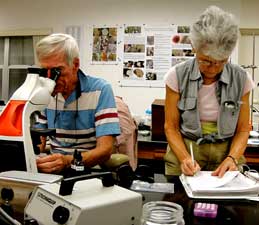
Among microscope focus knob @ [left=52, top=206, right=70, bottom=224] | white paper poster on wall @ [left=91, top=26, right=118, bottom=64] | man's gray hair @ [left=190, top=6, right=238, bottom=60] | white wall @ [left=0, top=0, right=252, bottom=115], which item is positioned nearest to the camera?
microscope focus knob @ [left=52, top=206, right=70, bottom=224]

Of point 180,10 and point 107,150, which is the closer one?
point 107,150

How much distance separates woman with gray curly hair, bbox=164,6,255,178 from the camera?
1.61 meters

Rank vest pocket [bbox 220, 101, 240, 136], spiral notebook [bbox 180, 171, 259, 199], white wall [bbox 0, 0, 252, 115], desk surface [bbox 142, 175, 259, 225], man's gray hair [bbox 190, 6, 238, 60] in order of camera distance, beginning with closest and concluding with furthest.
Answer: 1. desk surface [bbox 142, 175, 259, 225]
2. spiral notebook [bbox 180, 171, 259, 199]
3. man's gray hair [bbox 190, 6, 238, 60]
4. vest pocket [bbox 220, 101, 240, 136]
5. white wall [bbox 0, 0, 252, 115]

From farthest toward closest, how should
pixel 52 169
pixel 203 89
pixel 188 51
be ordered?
pixel 188 51 < pixel 203 89 < pixel 52 169

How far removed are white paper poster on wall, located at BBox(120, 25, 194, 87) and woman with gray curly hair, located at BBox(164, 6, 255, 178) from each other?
119 inches

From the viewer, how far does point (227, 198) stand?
124 centimetres

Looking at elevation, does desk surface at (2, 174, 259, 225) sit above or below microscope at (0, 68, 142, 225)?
below

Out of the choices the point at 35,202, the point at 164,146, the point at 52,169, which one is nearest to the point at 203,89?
the point at 52,169

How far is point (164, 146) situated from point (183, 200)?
6.35 ft

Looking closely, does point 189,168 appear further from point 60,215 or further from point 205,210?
point 60,215

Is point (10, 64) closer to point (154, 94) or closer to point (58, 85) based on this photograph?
point (154, 94)

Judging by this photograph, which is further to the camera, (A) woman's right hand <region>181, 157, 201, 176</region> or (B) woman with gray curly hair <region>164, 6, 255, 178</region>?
(B) woman with gray curly hair <region>164, 6, 255, 178</region>

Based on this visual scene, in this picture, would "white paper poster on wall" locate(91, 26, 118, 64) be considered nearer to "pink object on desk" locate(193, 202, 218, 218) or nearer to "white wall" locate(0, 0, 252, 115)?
"white wall" locate(0, 0, 252, 115)

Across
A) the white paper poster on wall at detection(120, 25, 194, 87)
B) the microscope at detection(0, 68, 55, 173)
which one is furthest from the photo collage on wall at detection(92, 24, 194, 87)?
the microscope at detection(0, 68, 55, 173)
